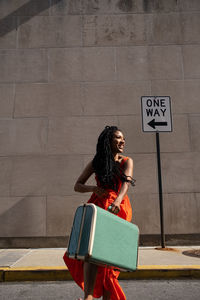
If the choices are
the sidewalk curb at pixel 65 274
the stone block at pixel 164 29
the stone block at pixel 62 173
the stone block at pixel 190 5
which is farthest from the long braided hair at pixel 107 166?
the stone block at pixel 190 5

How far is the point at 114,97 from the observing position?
22.6 feet

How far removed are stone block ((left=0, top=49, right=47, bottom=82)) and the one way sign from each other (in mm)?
2934

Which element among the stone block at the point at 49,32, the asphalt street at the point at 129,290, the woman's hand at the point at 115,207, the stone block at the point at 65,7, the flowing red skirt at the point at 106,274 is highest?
the stone block at the point at 65,7

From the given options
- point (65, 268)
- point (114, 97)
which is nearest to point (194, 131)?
point (114, 97)

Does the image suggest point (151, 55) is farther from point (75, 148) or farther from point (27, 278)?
point (27, 278)

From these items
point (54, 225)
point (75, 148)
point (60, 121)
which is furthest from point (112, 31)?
point (54, 225)

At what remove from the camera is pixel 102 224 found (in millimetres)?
1962

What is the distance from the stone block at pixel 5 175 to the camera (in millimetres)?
6406

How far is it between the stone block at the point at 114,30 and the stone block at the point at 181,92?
1370 millimetres

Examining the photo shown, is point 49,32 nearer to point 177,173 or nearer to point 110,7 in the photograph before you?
point 110,7

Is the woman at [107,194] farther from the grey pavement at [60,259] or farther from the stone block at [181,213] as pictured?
the stone block at [181,213]

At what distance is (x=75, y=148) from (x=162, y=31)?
407 cm

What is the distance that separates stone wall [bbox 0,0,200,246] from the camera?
6332mm

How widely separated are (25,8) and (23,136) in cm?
370
